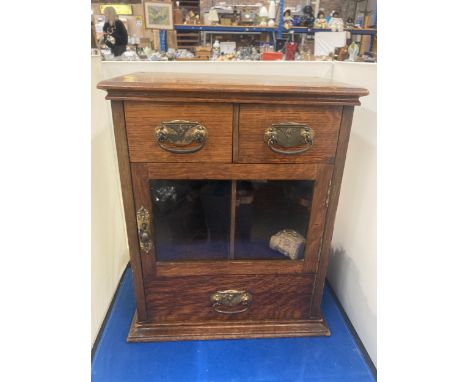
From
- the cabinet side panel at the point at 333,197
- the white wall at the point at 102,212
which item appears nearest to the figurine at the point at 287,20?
the white wall at the point at 102,212

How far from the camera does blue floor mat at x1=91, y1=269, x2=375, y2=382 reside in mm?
795

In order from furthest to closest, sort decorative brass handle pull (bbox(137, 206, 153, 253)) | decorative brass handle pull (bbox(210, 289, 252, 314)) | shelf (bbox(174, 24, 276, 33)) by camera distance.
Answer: shelf (bbox(174, 24, 276, 33))
decorative brass handle pull (bbox(210, 289, 252, 314))
decorative brass handle pull (bbox(137, 206, 153, 253))

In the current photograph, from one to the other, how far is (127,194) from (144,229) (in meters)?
0.10

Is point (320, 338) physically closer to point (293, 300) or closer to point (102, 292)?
point (293, 300)

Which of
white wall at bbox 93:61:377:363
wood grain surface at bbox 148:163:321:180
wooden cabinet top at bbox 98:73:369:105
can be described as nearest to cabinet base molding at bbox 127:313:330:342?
white wall at bbox 93:61:377:363

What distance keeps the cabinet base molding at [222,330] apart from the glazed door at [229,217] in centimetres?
18

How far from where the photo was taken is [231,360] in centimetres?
83

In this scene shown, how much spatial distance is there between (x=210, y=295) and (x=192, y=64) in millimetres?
755

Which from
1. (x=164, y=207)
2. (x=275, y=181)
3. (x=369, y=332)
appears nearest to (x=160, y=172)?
(x=164, y=207)

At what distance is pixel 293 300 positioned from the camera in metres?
0.88

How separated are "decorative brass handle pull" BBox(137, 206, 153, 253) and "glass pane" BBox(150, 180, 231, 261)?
3 cm

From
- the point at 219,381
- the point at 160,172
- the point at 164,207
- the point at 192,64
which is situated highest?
the point at 192,64

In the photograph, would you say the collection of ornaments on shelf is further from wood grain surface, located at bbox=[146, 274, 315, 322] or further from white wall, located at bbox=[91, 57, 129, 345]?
wood grain surface, located at bbox=[146, 274, 315, 322]
